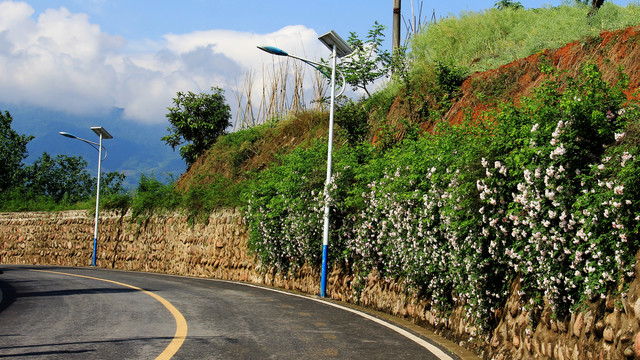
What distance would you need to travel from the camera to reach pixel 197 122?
3462 centimetres

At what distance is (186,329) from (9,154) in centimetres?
5106

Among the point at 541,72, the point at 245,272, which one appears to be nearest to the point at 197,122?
the point at 245,272

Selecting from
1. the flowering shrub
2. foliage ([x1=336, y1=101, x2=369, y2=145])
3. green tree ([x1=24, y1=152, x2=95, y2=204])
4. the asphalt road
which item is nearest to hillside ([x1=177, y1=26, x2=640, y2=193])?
foliage ([x1=336, y1=101, x2=369, y2=145])

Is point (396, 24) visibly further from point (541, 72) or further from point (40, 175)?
point (40, 175)

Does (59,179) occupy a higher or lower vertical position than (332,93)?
lower

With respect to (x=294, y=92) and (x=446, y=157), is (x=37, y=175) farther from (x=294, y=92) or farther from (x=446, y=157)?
(x=446, y=157)

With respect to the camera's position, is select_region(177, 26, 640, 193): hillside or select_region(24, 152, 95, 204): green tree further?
select_region(24, 152, 95, 204): green tree

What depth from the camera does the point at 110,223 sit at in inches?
1281

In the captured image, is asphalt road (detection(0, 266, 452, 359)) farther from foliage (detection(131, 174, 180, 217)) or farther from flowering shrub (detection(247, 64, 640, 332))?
foliage (detection(131, 174, 180, 217))

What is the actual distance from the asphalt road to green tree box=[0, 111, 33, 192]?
4292cm

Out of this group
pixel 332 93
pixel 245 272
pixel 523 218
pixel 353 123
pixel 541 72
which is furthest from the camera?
pixel 353 123

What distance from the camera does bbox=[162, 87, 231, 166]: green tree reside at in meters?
34.7

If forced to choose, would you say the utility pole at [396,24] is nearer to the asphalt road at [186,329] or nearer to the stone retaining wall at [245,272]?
the stone retaining wall at [245,272]

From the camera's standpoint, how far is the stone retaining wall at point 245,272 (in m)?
5.18
